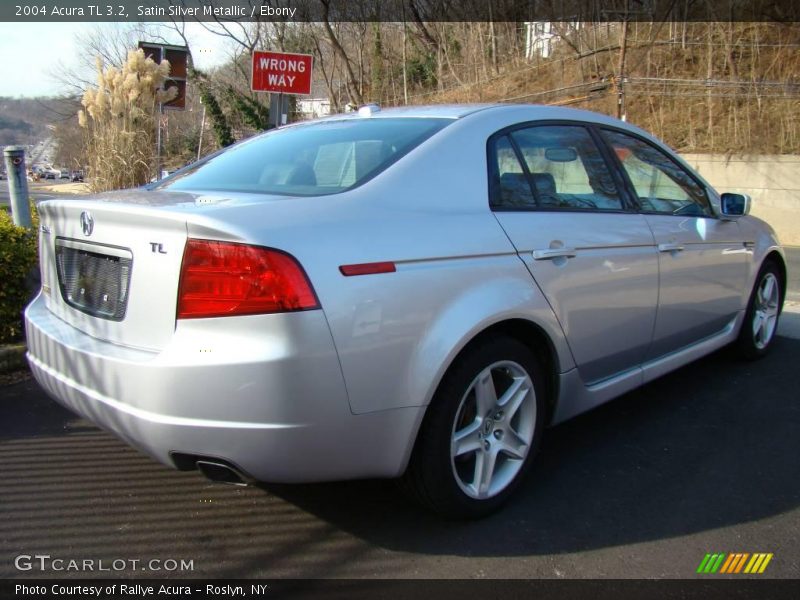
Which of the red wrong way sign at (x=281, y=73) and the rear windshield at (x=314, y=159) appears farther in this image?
the red wrong way sign at (x=281, y=73)

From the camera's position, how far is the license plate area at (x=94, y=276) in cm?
235

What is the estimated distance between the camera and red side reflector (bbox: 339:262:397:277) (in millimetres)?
2154

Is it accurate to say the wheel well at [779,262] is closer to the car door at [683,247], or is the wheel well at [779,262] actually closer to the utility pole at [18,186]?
the car door at [683,247]

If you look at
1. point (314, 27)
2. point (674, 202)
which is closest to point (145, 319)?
point (674, 202)

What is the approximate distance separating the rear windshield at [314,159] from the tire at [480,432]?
0.86 m

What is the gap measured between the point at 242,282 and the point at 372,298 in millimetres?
424

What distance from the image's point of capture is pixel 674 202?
3.88 meters

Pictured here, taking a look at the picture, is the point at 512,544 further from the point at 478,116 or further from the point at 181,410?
the point at 478,116

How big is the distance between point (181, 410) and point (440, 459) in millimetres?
950

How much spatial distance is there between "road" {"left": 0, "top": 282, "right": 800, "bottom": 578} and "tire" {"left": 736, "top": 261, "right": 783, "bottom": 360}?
953 mm

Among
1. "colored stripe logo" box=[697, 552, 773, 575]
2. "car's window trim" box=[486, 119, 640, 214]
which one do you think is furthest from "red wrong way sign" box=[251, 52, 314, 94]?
"colored stripe logo" box=[697, 552, 773, 575]

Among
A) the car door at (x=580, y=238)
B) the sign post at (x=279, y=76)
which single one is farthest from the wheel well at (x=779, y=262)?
the sign post at (x=279, y=76)

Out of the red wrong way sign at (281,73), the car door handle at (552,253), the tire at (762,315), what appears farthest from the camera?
the red wrong way sign at (281,73)

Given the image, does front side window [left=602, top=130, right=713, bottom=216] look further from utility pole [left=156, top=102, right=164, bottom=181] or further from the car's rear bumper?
utility pole [left=156, top=102, right=164, bottom=181]
